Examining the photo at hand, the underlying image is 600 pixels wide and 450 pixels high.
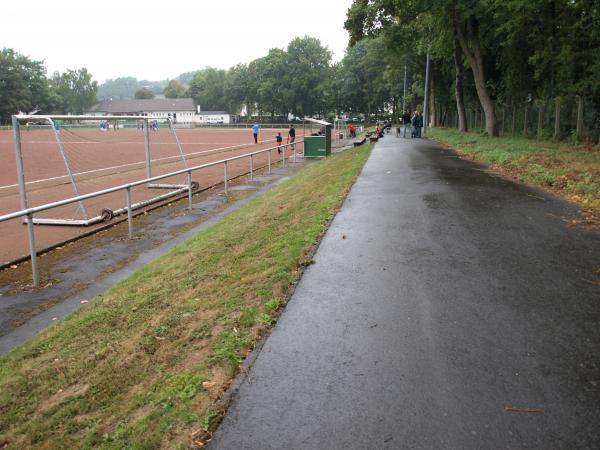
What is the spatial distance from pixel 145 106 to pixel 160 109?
8.47 meters

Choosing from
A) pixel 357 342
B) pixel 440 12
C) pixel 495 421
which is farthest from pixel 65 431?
pixel 440 12

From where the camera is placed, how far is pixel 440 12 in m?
24.6

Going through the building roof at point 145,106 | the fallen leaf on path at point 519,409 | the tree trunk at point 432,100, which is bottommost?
the fallen leaf on path at point 519,409

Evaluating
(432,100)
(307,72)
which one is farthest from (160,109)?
(432,100)

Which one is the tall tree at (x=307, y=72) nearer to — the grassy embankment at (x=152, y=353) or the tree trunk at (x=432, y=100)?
the tree trunk at (x=432, y=100)

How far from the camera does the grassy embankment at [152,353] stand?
3.45 meters

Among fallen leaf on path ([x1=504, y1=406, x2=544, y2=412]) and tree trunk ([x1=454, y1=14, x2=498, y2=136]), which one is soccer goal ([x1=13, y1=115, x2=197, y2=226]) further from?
tree trunk ([x1=454, y1=14, x2=498, y2=136])

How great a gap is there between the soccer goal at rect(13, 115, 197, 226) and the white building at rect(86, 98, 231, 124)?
114160mm

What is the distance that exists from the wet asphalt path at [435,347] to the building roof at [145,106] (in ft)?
493

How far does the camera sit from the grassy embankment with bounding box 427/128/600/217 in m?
9.82

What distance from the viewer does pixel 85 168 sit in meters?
23.5

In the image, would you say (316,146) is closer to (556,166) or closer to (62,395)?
(556,166)

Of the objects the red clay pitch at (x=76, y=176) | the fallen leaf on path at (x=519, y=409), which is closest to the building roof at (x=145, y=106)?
the red clay pitch at (x=76, y=176)

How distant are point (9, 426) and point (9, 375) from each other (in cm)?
97
